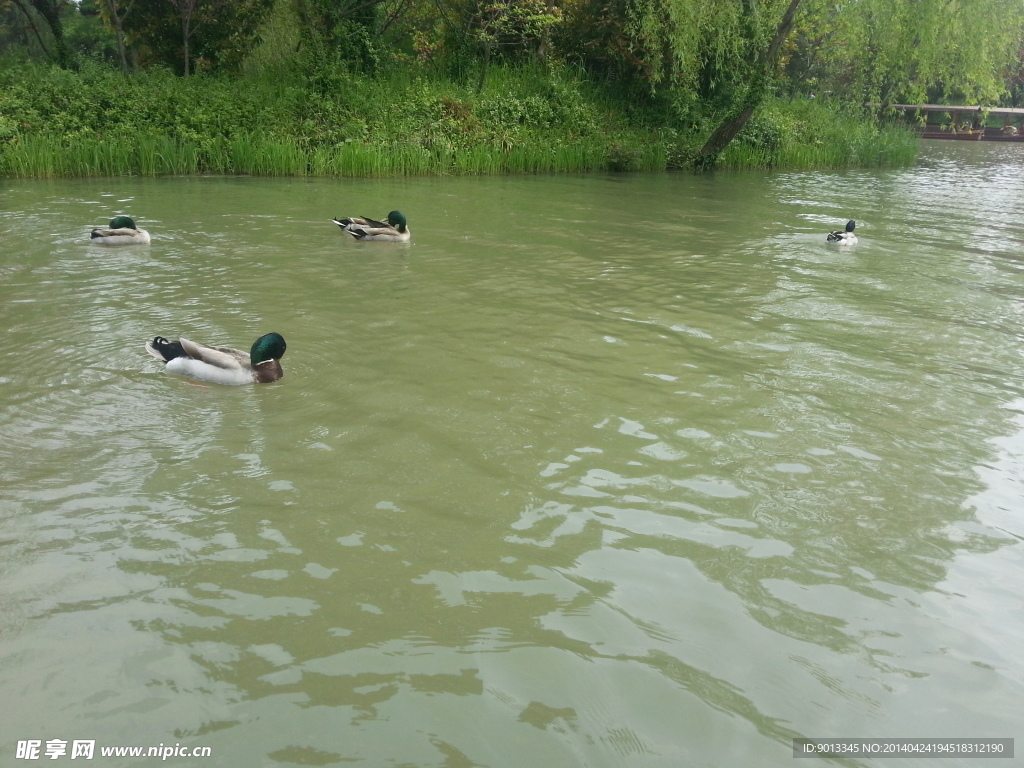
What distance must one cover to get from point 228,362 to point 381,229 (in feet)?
19.2

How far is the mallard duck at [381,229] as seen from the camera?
11.7 m

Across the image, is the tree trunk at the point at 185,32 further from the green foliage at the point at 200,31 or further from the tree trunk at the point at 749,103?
the tree trunk at the point at 749,103

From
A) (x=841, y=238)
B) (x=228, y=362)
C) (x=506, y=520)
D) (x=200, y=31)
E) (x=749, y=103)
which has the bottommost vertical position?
(x=506, y=520)

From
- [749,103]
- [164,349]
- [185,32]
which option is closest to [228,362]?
[164,349]

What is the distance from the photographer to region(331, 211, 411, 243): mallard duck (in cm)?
1173

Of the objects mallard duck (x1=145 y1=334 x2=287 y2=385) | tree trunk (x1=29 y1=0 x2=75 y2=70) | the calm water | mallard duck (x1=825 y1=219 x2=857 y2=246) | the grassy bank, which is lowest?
the calm water

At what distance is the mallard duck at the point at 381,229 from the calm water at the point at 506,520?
1968 millimetres

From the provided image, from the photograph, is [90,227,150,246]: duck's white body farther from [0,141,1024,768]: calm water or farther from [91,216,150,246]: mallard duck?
[0,141,1024,768]: calm water

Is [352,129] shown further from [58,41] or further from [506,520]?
[506,520]

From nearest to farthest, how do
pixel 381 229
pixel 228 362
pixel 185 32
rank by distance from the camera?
pixel 228 362, pixel 381 229, pixel 185 32

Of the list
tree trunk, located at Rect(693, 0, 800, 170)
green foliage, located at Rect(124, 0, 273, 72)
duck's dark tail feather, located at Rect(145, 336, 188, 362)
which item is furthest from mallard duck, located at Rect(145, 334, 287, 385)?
tree trunk, located at Rect(693, 0, 800, 170)

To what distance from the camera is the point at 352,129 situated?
20.2m

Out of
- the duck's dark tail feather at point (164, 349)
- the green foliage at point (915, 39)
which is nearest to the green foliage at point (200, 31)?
the green foliage at point (915, 39)

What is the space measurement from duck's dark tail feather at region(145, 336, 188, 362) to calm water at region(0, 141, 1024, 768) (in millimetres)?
183
